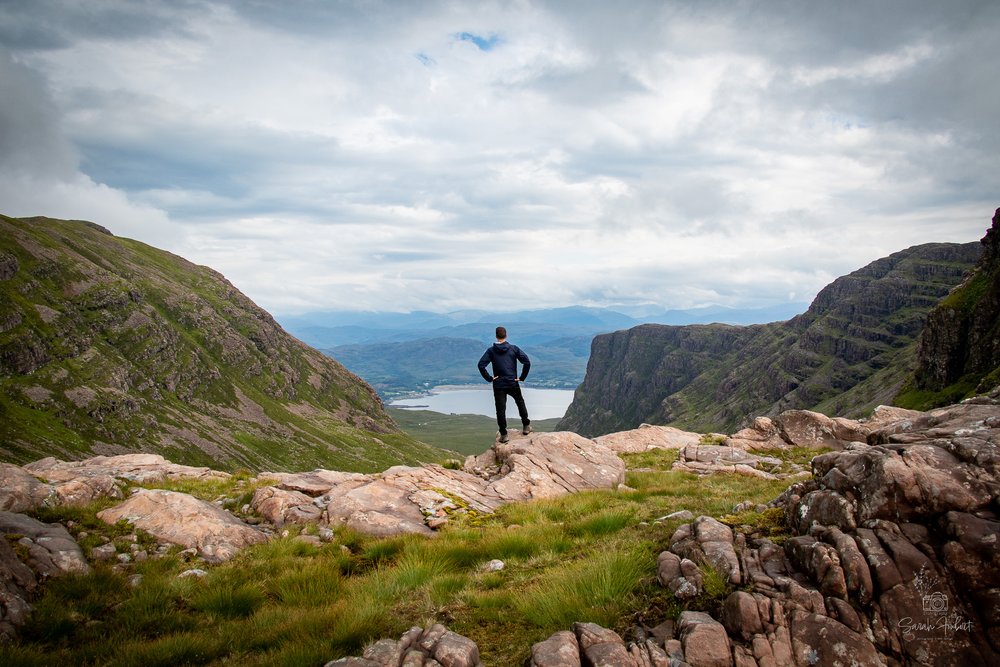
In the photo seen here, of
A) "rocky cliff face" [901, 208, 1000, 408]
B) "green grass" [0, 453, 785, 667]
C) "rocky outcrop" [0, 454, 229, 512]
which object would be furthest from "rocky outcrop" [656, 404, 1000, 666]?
"rocky cliff face" [901, 208, 1000, 408]

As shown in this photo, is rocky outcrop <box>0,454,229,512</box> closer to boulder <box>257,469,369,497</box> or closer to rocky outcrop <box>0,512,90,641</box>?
rocky outcrop <box>0,512,90,641</box>

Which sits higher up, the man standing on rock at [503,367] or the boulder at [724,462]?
the man standing on rock at [503,367]

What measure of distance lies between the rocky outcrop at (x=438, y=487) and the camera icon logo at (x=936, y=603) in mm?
10189

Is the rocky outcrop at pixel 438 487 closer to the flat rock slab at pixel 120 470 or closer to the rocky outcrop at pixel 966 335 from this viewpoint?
the flat rock slab at pixel 120 470

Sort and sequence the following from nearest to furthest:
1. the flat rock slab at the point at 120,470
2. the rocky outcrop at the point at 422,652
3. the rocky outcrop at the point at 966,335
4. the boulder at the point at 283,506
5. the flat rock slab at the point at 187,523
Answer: the rocky outcrop at the point at 422,652 → the flat rock slab at the point at 187,523 → the boulder at the point at 283,506 → the flat rock slab at the point at 120,470 → the rocky outcrop at the point at 966,335

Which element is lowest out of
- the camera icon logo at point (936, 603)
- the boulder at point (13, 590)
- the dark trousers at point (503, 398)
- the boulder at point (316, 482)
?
the camera icon logo at point (936, 603)

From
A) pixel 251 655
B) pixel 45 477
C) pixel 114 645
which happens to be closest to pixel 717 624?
pixel 251 655

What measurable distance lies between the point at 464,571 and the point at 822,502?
21.0ft

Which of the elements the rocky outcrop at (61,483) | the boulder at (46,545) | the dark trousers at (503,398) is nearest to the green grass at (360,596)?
the boulder at (46,545)

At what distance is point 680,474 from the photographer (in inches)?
742

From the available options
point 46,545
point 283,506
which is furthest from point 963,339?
point 46,545

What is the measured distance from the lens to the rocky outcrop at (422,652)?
652cm

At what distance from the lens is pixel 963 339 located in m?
167

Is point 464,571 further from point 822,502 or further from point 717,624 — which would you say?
point 822,502
